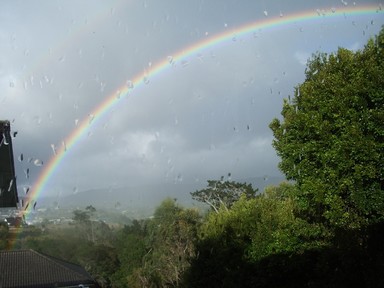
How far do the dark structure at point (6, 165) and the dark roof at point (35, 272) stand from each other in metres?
22.4

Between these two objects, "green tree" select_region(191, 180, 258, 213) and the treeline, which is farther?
"green tree" select_region(191, 180, 258, 213)

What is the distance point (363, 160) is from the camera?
13016 mm

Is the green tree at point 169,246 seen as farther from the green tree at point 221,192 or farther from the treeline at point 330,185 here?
the treeline at point 330,185

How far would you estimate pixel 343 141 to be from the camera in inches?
516

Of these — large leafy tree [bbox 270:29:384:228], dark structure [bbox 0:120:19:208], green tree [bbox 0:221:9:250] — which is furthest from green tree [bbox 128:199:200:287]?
dark structure [bbox 0:120:19:208]

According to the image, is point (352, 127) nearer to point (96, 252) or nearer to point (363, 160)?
point (363, 160)

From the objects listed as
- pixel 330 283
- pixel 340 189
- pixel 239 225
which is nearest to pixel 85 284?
pixel 239 225

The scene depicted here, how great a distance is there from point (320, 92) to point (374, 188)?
374cm

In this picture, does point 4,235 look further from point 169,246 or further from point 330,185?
point 330,185

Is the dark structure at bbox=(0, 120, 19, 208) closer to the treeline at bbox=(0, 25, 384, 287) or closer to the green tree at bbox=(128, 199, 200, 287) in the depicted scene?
the treeline at bbox=(0, 25, 384, 287)

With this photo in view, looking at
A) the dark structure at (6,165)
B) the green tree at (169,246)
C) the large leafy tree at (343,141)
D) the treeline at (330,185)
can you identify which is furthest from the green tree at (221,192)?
the dark structure at (6,165)

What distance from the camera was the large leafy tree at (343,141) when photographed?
12914mm

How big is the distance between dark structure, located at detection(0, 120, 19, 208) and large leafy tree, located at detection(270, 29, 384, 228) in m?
9.28

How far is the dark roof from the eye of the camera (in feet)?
101
